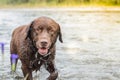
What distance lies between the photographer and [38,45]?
747cm

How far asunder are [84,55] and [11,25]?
30.4 feet

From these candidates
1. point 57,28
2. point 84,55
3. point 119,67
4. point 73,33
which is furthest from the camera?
point 73,33

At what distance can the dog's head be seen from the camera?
7.42m

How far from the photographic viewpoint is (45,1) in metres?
38.3

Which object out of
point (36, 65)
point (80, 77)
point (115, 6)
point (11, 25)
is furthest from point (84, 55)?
point (115, 6)

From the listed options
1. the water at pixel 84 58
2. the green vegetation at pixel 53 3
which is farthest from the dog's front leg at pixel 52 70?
the green vegetation at pixel 53 3

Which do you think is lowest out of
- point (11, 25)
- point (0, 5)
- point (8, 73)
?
point (0, 5)

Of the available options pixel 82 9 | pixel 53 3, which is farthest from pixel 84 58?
pixel 53 3

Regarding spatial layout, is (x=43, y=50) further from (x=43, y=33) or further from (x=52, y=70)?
(x=52, y=70)

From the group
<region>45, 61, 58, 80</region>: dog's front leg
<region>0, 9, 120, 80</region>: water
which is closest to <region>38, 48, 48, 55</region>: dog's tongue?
<region>45, 61, 58, 80</region>: dog's front leg

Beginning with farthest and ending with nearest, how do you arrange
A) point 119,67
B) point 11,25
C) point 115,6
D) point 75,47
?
point 115,6 < point 11,25 < point 75,47 < point 119,67

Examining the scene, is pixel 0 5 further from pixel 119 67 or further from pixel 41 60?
pixel 41 60

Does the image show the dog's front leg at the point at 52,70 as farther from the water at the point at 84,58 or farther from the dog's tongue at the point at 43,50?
the water at the point at 84,58

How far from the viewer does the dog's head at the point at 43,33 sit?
7.42 metres
